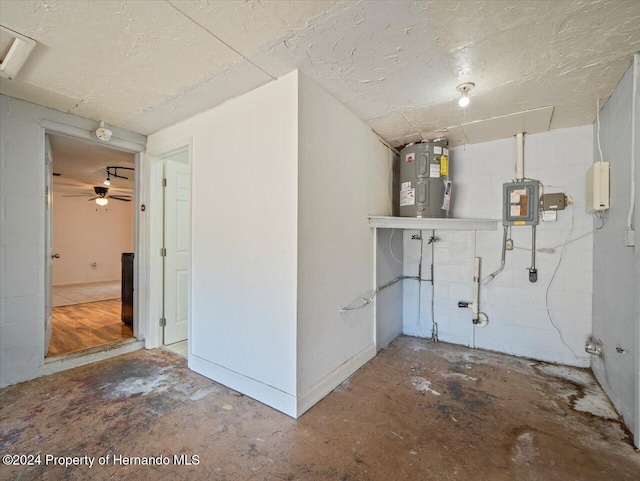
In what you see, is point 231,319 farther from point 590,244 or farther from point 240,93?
point 590,244

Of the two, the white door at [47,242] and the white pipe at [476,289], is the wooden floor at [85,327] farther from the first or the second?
the white pipe at [476,289]

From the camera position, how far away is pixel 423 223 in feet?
9.07

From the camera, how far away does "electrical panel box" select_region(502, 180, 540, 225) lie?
2990mm

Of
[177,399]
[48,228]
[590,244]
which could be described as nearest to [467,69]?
[590,244]

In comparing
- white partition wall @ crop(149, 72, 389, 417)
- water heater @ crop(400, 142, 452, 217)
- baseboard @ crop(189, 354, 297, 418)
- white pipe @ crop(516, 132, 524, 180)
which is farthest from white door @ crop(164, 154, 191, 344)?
white pipe @ crop(516, 132, 524, 180)

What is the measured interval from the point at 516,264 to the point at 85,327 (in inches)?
207

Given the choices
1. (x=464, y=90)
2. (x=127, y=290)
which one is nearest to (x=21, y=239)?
(x=127, y=290)

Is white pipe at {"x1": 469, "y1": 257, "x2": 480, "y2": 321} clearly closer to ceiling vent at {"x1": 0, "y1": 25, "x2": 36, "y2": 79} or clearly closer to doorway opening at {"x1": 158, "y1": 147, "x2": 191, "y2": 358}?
doorway opening at {"x1": 158, "y1": 147, "x2": 191, "y2": 358}

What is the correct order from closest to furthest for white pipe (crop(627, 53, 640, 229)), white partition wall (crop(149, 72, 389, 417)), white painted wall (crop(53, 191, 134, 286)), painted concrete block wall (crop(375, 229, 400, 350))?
white pipe (crop(627, 53, 640, 229)) → white partition wall (crop(149, 72, 389, 417)) → painted concrete block wall (crop(375, 229, 400, 350)) → white painted wall (crop(53, 191, 134, 286))

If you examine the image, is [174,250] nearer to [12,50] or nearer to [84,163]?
[12,50]

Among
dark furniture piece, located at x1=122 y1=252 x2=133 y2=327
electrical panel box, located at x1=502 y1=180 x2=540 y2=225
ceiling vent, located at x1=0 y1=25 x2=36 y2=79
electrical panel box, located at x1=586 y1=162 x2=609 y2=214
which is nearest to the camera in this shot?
ceiling vent, located at x1=0 y1=25 x2=36 y2=79

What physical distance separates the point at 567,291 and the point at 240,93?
11.5 ft

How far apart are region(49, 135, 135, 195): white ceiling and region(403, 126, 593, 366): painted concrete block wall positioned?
392cm

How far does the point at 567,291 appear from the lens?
2.87m
